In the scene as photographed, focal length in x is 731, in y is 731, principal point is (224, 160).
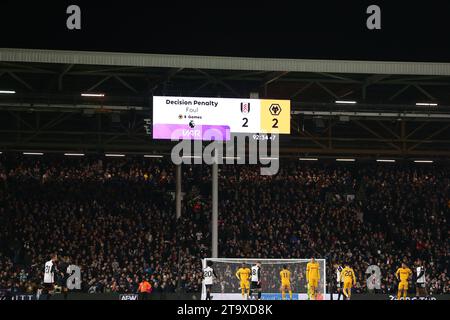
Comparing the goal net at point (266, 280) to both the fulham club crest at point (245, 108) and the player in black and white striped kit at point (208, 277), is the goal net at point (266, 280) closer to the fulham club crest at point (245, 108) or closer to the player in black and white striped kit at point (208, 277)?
the player in black and white striped kit at point (208, 277)

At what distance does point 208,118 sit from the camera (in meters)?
26.2

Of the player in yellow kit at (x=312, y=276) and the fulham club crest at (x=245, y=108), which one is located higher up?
the fulham club crest at (x=245, y=108)

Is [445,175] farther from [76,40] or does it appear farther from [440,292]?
[76,40]

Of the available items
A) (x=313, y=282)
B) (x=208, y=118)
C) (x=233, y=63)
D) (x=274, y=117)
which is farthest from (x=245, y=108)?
(x=313, y=282)

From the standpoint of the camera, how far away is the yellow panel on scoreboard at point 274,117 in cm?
2653

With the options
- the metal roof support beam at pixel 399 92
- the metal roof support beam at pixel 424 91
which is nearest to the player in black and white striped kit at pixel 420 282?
the metal roof support beam at pixel 424 91

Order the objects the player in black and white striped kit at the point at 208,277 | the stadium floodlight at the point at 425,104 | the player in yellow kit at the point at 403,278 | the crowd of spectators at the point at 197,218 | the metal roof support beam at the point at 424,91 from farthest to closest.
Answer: the crowd of spectators at the point at 197,218 → the stadium floodlight at the point at 425,104 → the player in yellow kit at the point at 403,278 → the metal roof support beam at the point at 424,91 → the player in black and white striped kit at the point at 208,277

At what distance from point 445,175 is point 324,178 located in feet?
23.2

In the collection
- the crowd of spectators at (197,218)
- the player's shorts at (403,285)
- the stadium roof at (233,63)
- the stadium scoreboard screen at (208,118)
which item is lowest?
the player's shorts at (403,285)

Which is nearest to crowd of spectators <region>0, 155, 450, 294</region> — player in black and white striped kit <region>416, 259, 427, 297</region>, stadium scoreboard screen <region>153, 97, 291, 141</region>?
player in black and white striped kit <region>416, 259, 427, 297</region>

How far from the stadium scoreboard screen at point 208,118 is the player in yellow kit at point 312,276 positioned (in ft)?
17.9

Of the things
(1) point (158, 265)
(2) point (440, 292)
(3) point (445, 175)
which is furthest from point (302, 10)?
(3) point (445, 175)

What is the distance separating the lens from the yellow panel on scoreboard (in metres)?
26.5

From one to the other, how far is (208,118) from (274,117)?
2450 millimetres
